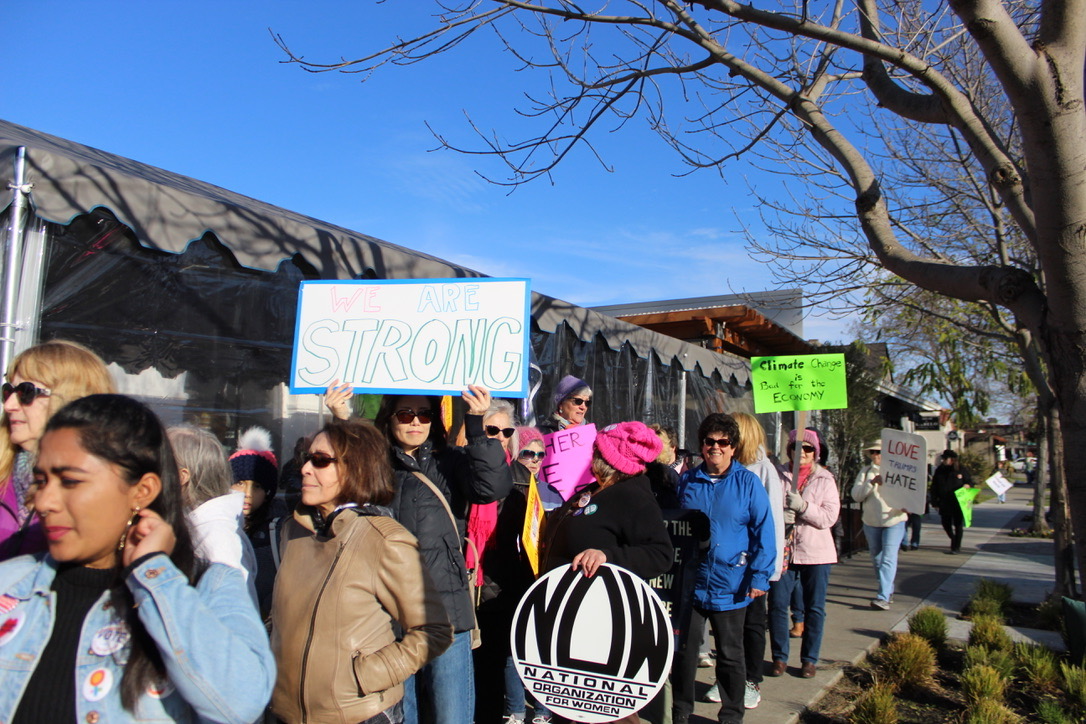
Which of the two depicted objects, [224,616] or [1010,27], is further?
[1010,27]

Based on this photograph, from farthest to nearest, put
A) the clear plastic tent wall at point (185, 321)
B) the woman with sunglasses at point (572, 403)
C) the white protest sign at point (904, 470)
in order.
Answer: the white protest sign at point (904, 470) < the woman with sunglasses at point (572, 403) < the clear plastic tent wall at point (185, 321)

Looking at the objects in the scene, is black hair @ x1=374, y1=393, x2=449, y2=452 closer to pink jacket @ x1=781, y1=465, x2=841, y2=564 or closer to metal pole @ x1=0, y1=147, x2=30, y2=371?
metal pole @ x1=0, y1=147, x2=30, y2=371

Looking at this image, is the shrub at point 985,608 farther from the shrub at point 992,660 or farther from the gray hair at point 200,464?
the gray hair at point 200,464

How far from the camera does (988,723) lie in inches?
180

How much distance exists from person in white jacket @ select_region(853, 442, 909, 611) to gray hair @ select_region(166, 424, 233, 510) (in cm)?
749

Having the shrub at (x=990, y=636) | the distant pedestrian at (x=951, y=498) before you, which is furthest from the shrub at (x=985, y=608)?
the distant pedestrian at (x=951, y=498)

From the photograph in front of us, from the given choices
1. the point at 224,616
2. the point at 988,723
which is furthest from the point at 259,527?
the point at 988,723

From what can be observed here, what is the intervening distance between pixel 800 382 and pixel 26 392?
6.22 metres

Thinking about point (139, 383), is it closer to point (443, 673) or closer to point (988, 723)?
point (443, 673)

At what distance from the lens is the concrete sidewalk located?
547 cm

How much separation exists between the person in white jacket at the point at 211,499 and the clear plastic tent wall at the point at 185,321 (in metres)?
0.95

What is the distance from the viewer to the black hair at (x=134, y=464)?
1634 millimetres

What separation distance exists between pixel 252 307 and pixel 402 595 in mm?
2426

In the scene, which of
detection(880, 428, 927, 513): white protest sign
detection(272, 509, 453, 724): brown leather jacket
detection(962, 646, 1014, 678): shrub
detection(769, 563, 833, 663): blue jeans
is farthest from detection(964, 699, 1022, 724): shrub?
detection(272, 509, 453, 724): brown leather jacket
